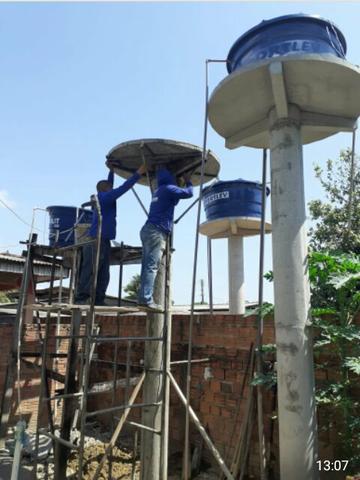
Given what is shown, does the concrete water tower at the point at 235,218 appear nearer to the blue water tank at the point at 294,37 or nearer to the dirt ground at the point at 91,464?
the dirt ground at the point at 91,464

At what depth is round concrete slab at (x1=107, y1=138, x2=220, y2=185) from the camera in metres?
5.46

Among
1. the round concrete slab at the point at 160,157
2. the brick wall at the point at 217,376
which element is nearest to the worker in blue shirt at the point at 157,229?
the round concrete slab at the point at 160,157

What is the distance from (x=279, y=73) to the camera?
381 cm

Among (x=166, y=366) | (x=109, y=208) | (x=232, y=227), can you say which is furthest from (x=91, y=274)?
(x=232, y=227)

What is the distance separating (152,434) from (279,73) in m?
4.69

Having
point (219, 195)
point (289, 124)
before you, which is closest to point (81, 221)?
point (219, 195)

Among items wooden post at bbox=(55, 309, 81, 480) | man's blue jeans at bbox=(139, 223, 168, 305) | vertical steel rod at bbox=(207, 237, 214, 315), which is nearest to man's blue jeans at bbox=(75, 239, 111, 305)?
wooden post at bbox=(55, 309, 81, 480)

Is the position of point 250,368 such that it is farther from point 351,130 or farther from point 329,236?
point 329,236

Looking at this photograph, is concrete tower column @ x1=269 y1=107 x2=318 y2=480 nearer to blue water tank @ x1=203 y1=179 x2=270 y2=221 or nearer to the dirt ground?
the dirt ground

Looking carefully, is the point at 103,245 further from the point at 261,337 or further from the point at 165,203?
the point at 261,337

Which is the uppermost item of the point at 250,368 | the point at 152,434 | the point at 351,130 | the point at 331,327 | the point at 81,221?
the point at 351,130

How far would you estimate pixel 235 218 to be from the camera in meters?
8.68

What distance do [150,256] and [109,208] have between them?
104 centimetres
